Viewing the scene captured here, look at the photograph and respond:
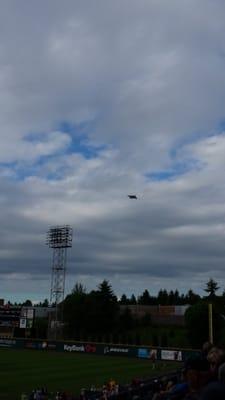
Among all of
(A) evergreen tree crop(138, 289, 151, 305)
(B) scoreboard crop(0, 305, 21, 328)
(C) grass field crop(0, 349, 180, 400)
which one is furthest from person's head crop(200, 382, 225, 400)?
(A) evergreen tree crop(138, 289, 151, 305)

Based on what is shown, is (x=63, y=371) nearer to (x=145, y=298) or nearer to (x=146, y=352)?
(x=146, y=352)

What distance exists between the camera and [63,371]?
4747 cm

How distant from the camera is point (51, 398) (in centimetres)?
2853

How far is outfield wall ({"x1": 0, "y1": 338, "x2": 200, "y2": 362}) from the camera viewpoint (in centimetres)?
5784

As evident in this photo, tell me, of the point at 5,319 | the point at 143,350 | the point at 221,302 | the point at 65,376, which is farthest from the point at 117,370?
the point at 221,302

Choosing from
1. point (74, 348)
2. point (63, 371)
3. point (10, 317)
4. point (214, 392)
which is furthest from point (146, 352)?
point (214, 392)

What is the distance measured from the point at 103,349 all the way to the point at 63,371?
19.4 meters

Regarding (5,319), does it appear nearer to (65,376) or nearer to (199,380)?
(65,376)

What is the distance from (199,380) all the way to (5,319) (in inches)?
3081

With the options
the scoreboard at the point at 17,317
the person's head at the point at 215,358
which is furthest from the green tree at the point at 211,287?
the person's head at the point at 215,358

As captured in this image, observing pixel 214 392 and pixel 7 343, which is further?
pixel 7 343

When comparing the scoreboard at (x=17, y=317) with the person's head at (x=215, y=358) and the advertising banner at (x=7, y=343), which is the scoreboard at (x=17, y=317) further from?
the person's head at (x=215, y=358)

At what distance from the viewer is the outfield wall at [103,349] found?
57.8m

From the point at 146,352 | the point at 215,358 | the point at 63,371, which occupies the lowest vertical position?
the point at 63,371
